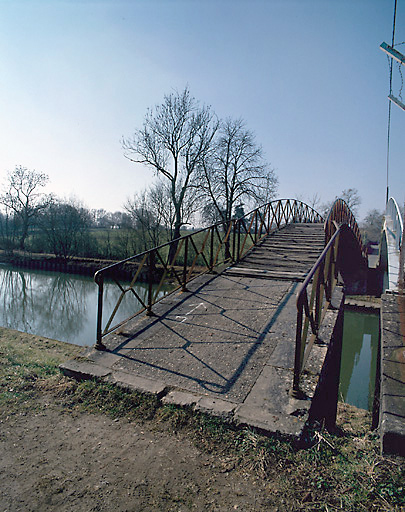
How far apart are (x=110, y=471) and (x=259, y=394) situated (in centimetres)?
148

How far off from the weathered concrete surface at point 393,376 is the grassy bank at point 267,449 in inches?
6.0

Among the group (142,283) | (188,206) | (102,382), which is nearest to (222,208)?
(188,206)

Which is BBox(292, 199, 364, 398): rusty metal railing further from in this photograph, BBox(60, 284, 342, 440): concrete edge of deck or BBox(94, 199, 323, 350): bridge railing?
BBox(94, 199, 323, 350): bridge railing

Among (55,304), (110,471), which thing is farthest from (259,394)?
(55,304)

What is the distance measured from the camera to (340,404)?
571cm

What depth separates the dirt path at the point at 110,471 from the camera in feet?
6.97

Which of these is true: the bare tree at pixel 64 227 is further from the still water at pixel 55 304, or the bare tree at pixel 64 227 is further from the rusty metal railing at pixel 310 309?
the rusty metal railing at pixel 310 309

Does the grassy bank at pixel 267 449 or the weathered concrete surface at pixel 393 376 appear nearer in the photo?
the grassy bank at pixel 267 449

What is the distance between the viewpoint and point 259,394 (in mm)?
3236

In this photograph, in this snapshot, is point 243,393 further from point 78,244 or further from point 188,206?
point 78,244

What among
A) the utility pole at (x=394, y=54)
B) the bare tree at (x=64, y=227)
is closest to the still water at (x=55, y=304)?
the bare tree at (x=64, y=227)

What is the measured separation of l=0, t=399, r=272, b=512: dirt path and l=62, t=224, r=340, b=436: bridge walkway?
503mm

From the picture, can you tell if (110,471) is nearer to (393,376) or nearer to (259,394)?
(259,394)

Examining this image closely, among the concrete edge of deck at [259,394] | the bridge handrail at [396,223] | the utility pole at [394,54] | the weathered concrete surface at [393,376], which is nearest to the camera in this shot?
the weathered concrete surface at [393,376]
